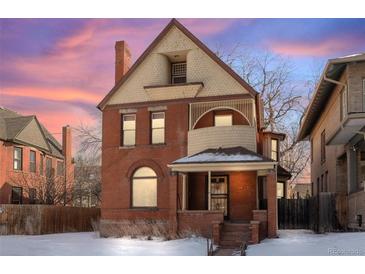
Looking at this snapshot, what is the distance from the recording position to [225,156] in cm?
2044

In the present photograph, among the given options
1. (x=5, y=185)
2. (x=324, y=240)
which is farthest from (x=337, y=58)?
(x=5, y=185)

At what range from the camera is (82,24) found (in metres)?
A: 17.7

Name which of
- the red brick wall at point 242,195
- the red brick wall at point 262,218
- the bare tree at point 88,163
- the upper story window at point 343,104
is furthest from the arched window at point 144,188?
the bare tree at point 88,163

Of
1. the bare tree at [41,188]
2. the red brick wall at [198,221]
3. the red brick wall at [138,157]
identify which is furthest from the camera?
the bare tree at [41,188]


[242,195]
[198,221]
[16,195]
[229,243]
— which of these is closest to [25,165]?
[16,195]

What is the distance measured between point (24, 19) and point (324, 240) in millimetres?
11692

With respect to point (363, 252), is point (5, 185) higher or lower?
higher

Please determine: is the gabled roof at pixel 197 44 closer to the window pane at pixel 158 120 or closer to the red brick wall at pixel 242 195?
the window pane at pixel 158 120

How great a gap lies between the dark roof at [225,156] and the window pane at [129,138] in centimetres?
288

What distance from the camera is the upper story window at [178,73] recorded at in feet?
75.6

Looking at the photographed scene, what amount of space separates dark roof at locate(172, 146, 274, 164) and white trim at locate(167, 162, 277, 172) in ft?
0.41
